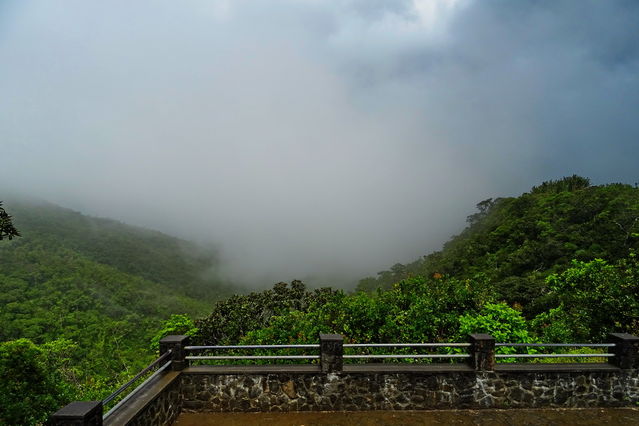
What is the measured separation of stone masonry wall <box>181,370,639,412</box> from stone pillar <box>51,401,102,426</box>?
2.54 m

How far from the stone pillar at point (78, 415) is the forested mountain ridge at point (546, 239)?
17513 millimetres

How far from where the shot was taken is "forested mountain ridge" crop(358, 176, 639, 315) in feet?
76.0

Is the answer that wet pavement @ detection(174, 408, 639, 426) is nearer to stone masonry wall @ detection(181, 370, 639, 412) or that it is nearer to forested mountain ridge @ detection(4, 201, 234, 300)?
stone masonry wall @ detection(181, 370, 639, 412)

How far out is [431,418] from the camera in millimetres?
6723

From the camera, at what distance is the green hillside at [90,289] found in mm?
37406

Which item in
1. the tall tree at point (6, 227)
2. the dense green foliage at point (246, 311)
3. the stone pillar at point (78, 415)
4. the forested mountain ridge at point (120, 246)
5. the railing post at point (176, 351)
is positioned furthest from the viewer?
the forested mountain ridge at point (120, 246)

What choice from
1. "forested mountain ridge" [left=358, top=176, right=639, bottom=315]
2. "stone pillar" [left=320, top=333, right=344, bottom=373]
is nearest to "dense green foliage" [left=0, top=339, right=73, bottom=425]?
"stone pillar" [left=320, top=333, right=344, bottom=373]

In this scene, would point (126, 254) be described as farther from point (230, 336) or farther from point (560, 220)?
point (560, 220)

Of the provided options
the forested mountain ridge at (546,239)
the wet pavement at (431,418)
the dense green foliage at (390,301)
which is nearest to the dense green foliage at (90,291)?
the dense green foliage at (390,301)

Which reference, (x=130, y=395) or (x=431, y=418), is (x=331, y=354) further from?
(x=130, y=395)

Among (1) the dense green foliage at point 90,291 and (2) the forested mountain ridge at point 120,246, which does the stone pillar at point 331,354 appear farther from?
(2) the forested mountain ridge at point 120,246

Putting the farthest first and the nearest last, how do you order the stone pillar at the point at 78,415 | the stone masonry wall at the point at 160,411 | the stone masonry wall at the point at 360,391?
1. the stone masonry wall at the point at 360,391
2. the stone masonry wall at the point at 160,411
3. the stone pillar at the point at 78,415

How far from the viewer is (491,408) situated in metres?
7.01

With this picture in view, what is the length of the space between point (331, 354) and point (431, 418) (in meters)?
1.97
